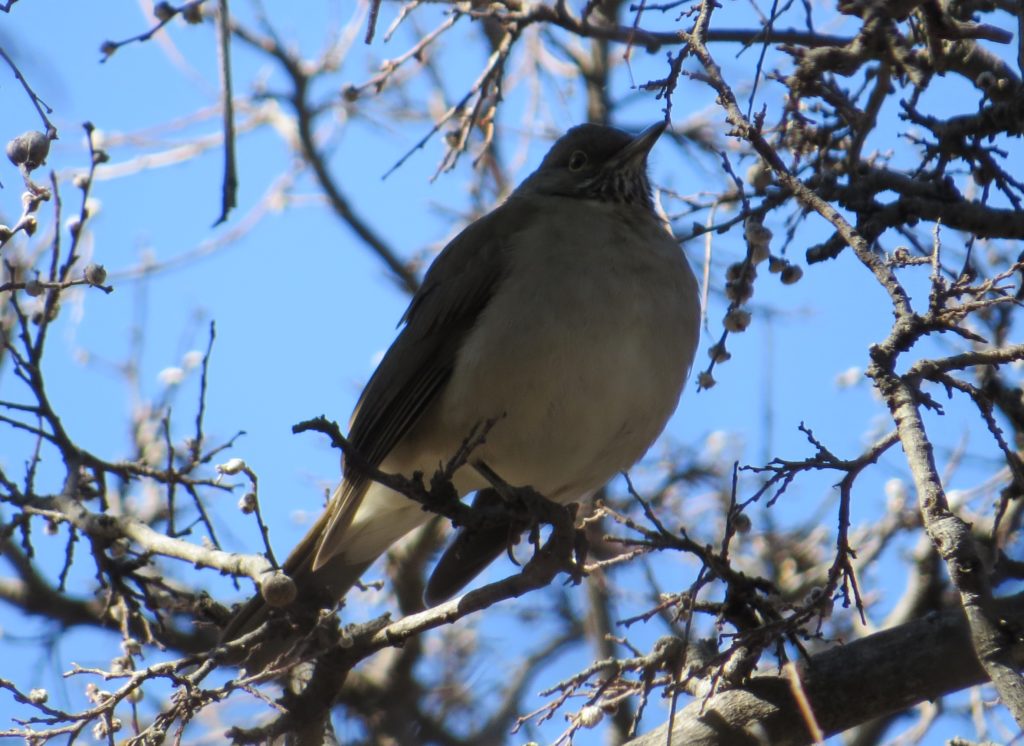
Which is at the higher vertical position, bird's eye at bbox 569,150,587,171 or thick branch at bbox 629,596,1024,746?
bird's eye at bbox 569,150,587,171

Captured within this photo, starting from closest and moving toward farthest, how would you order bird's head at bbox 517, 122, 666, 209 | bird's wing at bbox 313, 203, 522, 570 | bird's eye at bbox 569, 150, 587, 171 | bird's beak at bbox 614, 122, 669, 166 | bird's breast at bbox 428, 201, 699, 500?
bird's breast at bbox 428, 201, 699, 500 → bird's wing at bbox 313, 203, 522, 570 → bird's beak at bbox 614, 122, 669, 166 → bird's head at bbox 517, 122, 666, 209 → bird's eye at bbox 569, 150, 587, 171

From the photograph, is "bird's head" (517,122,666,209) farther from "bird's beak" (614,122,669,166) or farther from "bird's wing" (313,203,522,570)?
"bird's wing" (313,203,522,570)

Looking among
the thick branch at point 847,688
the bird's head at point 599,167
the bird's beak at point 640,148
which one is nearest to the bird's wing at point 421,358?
the bird's head at point 599,167

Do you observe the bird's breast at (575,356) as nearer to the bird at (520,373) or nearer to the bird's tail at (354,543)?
the bird at (520,373)

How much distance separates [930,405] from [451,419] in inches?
92.9

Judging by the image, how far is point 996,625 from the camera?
8.01ft

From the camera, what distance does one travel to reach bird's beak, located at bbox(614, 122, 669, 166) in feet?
18.0

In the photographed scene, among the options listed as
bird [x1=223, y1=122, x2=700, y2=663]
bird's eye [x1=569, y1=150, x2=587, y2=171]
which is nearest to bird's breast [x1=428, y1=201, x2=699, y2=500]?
bird [x1=223, y1=122, x2=700, y2=663]

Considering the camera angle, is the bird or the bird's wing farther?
the bird's wing

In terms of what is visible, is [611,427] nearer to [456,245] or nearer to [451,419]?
[451,419]

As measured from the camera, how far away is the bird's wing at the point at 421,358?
4.86 metres

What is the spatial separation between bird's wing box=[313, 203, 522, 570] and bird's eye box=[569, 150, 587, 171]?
64 cm

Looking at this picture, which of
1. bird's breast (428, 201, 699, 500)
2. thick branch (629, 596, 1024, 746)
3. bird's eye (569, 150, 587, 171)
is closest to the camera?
thick branch (629, 596, 1024, 746)

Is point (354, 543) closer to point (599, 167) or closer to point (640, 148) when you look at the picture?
point (599, 167)
